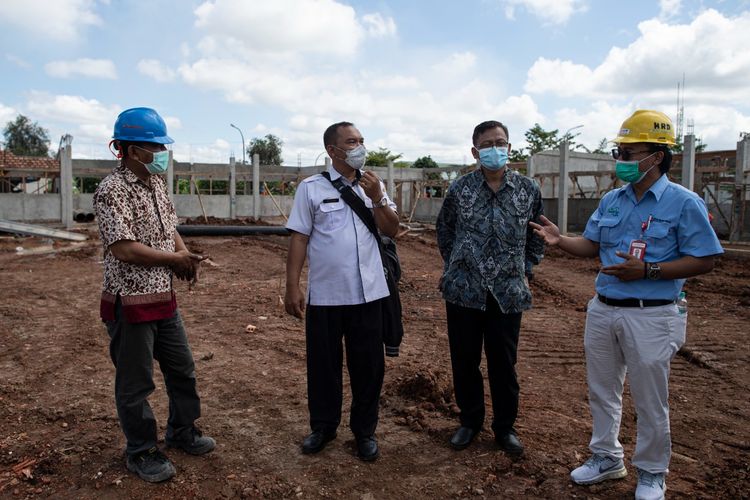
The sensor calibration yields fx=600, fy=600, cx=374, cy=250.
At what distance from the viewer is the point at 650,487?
292 centimetres

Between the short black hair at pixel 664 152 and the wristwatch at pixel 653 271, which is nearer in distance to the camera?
the wristwatch at pixel 653 271

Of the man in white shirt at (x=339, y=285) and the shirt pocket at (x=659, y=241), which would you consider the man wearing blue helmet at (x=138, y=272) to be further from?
the shirt pocket at (x=659, y=241)

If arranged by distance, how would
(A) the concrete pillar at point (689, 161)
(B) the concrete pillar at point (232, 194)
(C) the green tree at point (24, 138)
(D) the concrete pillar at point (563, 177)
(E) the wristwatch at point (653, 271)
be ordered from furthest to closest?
(C) the green tree at point (24, 138)
(B) the concrete pillar at point (232, 194)
(D) the concrete pillar at point (563, 177)
(A) the concrete pillar at point (689, 161)
(E) the wristwatch at point (653, 271)

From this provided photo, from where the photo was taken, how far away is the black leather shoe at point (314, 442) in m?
3.50

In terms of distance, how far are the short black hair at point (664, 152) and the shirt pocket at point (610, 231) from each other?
13.1 inches

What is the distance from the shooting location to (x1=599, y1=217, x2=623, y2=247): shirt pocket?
3061 millimetres

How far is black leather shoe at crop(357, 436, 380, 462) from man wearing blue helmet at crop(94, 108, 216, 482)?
104 cm

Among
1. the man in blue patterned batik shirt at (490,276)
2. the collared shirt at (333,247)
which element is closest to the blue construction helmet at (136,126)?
the collared shirt at (333,247)

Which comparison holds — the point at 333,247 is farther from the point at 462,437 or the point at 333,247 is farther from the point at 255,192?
the point at 255,192

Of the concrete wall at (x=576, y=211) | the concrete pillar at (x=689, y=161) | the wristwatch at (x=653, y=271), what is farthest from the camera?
the concrete wall at (x=576, y=211)

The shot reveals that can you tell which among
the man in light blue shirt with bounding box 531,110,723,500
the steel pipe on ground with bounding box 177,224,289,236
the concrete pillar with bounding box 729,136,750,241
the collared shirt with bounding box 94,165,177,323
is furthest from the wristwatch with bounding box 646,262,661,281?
the concrete pillar with bounding box 729,136,750,241

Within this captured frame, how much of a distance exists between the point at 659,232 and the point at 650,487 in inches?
48.8

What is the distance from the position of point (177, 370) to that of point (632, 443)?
2.79m

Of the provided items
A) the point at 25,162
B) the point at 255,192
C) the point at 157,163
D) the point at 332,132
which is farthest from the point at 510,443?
the point at 25,162
